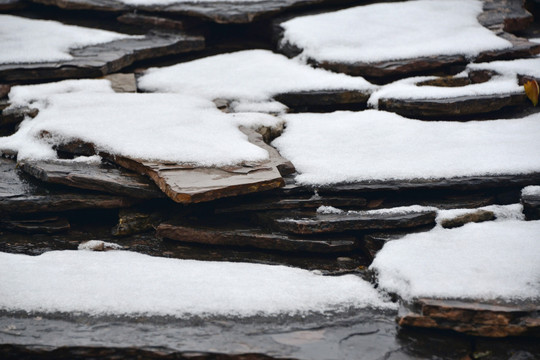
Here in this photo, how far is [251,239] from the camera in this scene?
3.61 m

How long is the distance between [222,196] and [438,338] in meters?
1.63

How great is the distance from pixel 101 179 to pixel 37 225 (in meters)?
0.59

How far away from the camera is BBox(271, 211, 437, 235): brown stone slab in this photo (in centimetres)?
358

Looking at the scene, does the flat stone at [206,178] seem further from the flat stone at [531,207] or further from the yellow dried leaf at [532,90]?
the yellow dried leaf at [532,90]

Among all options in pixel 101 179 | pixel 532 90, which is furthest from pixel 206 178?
pixel 532 90

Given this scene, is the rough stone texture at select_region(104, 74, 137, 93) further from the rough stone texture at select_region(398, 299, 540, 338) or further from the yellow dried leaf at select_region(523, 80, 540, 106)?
the yellow dried leaf at select_region(523, 80, 540, 106)

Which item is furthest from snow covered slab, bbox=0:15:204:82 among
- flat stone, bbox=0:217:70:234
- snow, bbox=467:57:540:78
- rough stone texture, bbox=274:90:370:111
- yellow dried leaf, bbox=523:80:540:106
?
yellow dried leaf, bbox=523:80:540:106

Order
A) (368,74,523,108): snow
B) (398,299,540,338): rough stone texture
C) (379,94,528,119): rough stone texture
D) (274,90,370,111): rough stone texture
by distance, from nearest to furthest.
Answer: (398,299,540,338): rough stone texture, (379,94,528,119): rough stone texture, (368,74,523,108): snow, (274,90,370,111): rough stone texture

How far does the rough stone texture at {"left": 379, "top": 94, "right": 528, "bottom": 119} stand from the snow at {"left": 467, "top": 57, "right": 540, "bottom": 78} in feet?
1.39

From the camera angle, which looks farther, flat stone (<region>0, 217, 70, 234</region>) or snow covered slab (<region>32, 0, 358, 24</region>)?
snow covered slab (<region>32, 0, 358, 24</region>)

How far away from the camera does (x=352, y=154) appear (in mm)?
Answer: 4285

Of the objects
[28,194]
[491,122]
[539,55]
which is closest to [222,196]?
[28,194]

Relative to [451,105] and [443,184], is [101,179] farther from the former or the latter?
[451,105]

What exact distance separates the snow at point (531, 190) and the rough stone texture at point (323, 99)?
1868 mm
